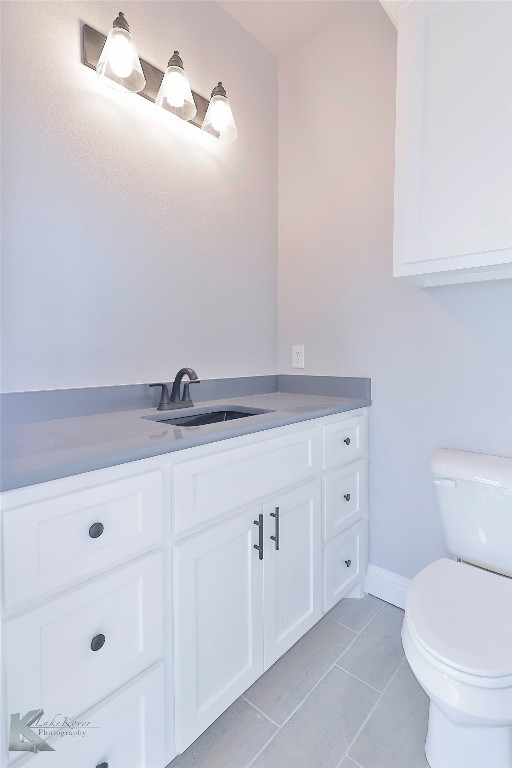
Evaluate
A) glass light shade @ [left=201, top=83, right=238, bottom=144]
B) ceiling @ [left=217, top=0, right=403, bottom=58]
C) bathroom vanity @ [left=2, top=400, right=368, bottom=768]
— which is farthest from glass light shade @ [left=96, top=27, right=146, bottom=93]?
bathroom vanity @ [left=2, top=400, right=368, bottom=768]

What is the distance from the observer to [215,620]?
106cm

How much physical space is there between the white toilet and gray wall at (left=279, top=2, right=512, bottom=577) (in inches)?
9.4

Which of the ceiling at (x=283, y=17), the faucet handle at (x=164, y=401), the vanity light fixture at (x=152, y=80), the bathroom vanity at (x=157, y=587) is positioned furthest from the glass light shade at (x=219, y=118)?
the bathroom vanity at (x=157, y=587)

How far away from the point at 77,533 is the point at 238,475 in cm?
46

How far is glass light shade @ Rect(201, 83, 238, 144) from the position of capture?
1.56m

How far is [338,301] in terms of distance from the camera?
1837 mm

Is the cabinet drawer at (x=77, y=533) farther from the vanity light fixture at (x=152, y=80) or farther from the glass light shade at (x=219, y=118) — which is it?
the glass light shade at (x=219, y=118)

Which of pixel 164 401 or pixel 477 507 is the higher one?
pixel 164 401

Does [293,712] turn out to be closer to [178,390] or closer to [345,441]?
[345,441]

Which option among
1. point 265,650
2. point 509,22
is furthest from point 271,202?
point 265,650

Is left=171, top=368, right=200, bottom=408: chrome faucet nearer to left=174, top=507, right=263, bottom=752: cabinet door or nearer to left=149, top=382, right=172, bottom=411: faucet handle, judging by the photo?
left=149, top=382, right=172, bottom=411: faucet handle

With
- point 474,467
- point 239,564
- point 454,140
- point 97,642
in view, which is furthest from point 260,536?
point 454,140

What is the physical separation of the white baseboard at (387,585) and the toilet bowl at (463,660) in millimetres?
599

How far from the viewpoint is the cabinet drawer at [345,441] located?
148 centimetres
